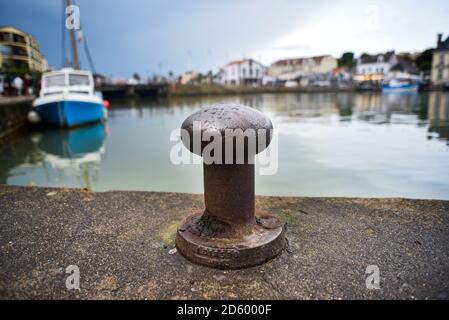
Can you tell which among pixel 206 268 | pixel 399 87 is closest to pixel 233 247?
pixel 206 268

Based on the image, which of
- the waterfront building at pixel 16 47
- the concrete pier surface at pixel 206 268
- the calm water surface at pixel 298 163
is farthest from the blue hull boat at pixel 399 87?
the concrete pier surface at pixel 206 268

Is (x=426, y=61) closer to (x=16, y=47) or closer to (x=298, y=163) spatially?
(x=298, y=163)

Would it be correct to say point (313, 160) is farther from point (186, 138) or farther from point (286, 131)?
point (186, 138)

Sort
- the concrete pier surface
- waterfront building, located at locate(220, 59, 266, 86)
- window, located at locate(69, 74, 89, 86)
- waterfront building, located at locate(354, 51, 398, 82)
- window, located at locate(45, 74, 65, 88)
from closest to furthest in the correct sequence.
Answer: the concrete pier surface → window, located at locate(45, 74, 65, 88) → window, located at locate(69, 74, 89, 86) → waterfront building, located at locate(354, 51, 398, 82) → waterfront building, located at locate(220, 59, 266, 86)

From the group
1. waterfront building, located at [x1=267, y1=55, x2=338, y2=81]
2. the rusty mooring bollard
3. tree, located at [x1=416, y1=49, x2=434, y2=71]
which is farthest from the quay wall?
tree, located at [x1=416, y1=49, x2=434, y2=71]

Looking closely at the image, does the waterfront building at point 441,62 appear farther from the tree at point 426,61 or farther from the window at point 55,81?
the window at point 55,81

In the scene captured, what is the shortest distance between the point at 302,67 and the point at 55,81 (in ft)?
301

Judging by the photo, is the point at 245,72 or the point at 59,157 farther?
the point at 245,72

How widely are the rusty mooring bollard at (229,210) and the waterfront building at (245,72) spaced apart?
93166 millimetres

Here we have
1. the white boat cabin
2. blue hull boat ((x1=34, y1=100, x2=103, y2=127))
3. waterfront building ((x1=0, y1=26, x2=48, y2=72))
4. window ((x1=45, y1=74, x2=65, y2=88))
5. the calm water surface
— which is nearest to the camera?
the calm water surface

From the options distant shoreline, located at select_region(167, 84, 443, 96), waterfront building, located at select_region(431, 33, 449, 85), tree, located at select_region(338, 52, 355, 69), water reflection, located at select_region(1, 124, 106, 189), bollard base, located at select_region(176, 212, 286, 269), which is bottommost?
water reflection, located at select_region(1, 124, 106, 189)

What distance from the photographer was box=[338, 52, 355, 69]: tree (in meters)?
108

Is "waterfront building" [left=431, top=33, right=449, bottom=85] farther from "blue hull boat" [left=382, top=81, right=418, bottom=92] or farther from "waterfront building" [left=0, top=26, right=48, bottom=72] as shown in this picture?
"waterfront building" [left=0, top=26, right=48, bottom=72]

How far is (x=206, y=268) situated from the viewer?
2.25 metres
